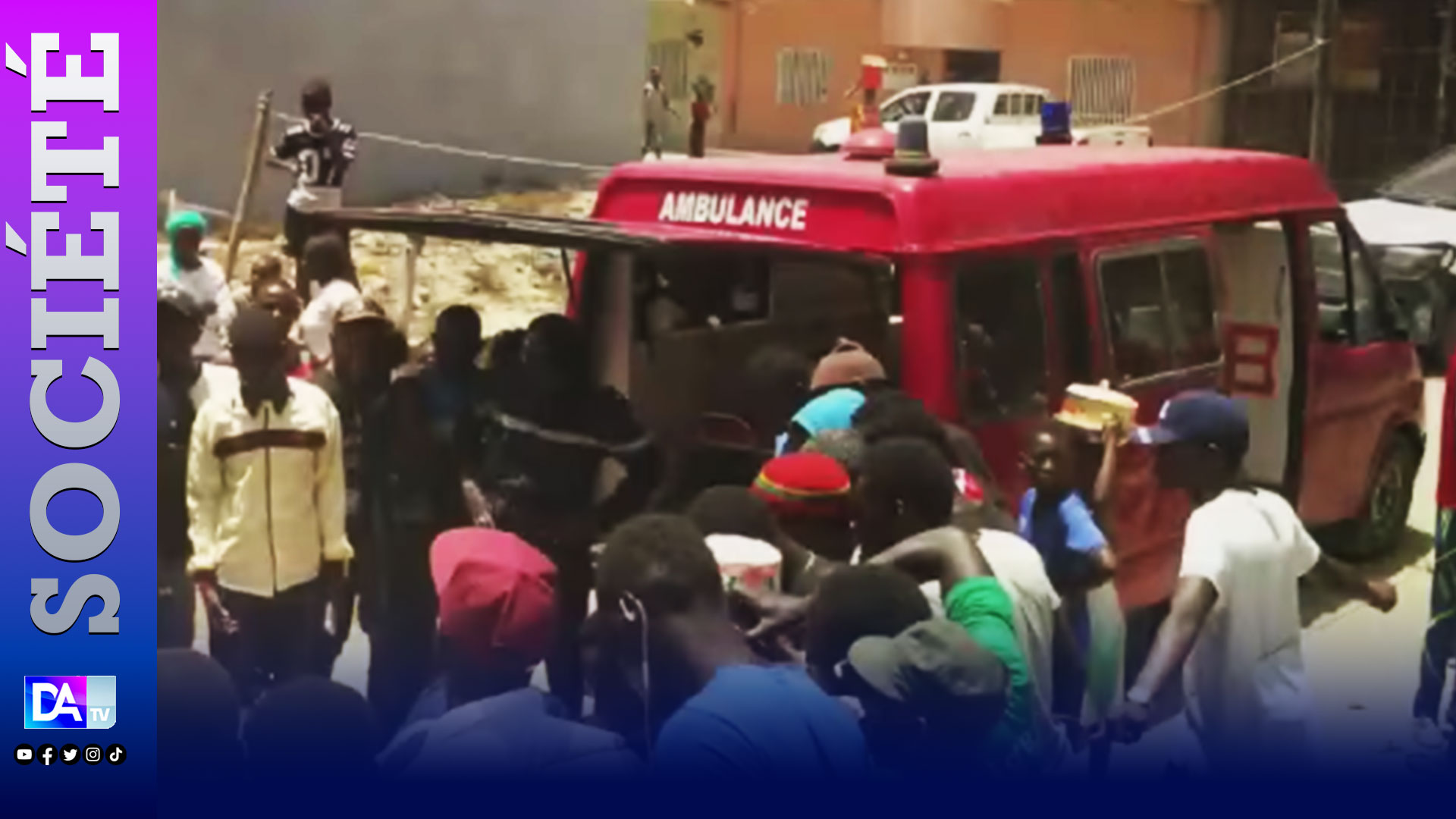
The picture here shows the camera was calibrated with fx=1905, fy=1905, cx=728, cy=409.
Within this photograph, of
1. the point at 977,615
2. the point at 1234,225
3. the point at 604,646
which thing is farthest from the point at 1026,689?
the point at 1234,225

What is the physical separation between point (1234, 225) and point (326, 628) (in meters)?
3.33

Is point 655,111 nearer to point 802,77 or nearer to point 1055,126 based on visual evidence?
point 802,77

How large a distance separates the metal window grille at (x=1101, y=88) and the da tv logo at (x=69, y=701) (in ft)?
64.7

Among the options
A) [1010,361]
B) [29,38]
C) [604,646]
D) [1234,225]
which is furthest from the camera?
[1234,225]

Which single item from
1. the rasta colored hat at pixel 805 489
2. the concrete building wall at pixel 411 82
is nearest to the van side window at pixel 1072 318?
the rasta colored hat at pixel 805 489

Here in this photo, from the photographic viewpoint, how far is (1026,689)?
3.20 metres

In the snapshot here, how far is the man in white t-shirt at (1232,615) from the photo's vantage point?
3703 mm

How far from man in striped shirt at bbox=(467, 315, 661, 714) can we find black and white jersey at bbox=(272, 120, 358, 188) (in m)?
4.73

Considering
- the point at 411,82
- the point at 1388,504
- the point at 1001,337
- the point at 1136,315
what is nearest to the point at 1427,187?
the point at 1388,504

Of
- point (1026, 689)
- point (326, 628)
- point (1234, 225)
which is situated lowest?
point (326, 628)

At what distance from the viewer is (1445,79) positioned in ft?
67.9

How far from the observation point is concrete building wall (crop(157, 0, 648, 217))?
44.1 ft

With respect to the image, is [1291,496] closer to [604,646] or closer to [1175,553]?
[1175,553]

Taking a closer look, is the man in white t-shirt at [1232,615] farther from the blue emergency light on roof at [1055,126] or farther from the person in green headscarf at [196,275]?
the blue emergency light on roof at [1055,126]
